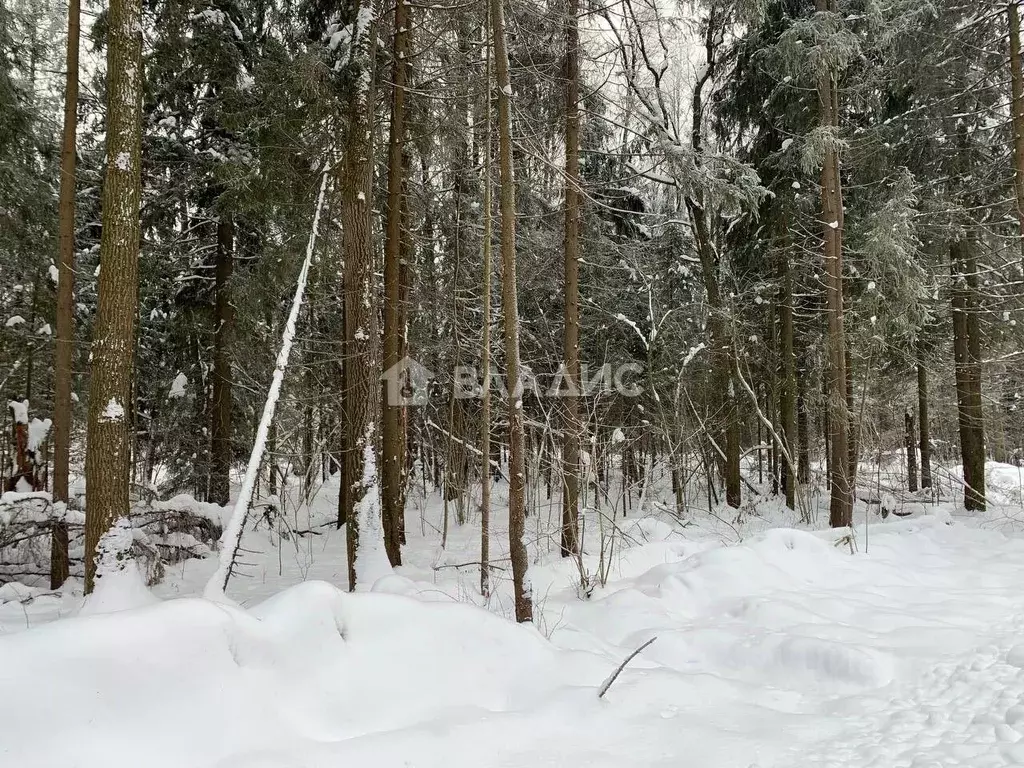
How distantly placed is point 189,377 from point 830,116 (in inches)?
540

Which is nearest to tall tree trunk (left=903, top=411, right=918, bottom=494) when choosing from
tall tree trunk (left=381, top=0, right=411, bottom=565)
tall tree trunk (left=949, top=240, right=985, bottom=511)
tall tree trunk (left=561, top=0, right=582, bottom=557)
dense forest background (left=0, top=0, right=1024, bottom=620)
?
dense forest background (left=0, top=0, right=1024, bottom=620)

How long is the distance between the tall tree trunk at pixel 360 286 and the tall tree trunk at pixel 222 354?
4738 mm

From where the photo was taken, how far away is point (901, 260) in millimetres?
10375

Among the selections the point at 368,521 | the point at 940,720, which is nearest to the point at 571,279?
the point at 368,521

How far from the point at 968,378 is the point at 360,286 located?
11296mm

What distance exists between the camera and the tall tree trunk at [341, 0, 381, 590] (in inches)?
276

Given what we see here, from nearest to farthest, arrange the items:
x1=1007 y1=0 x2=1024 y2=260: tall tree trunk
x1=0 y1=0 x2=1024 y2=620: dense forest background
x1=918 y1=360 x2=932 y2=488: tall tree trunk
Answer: x1=0 y1=0 x2=1024 y2=620: dense forest background → x1=1007 y1=0 x2=1024 y2=260: tall tree trunk → x1=918 y1=360 x2=932 y2=488: tall tree trunk

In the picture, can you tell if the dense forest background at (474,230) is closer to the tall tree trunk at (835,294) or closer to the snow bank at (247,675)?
the tall tree trunk at (835,294)

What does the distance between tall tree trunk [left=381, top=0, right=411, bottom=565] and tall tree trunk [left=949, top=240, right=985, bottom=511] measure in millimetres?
10184

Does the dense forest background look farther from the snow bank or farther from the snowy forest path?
the snowy forest path

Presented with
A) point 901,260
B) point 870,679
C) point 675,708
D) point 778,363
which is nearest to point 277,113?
point 675,708

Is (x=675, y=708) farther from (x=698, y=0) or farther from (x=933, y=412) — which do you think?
(x=933, y=412)

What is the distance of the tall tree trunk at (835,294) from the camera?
9750mm

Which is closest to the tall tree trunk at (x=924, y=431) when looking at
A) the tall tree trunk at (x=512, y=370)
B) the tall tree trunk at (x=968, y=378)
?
the tall tree trunk at (x=968, y=378)
